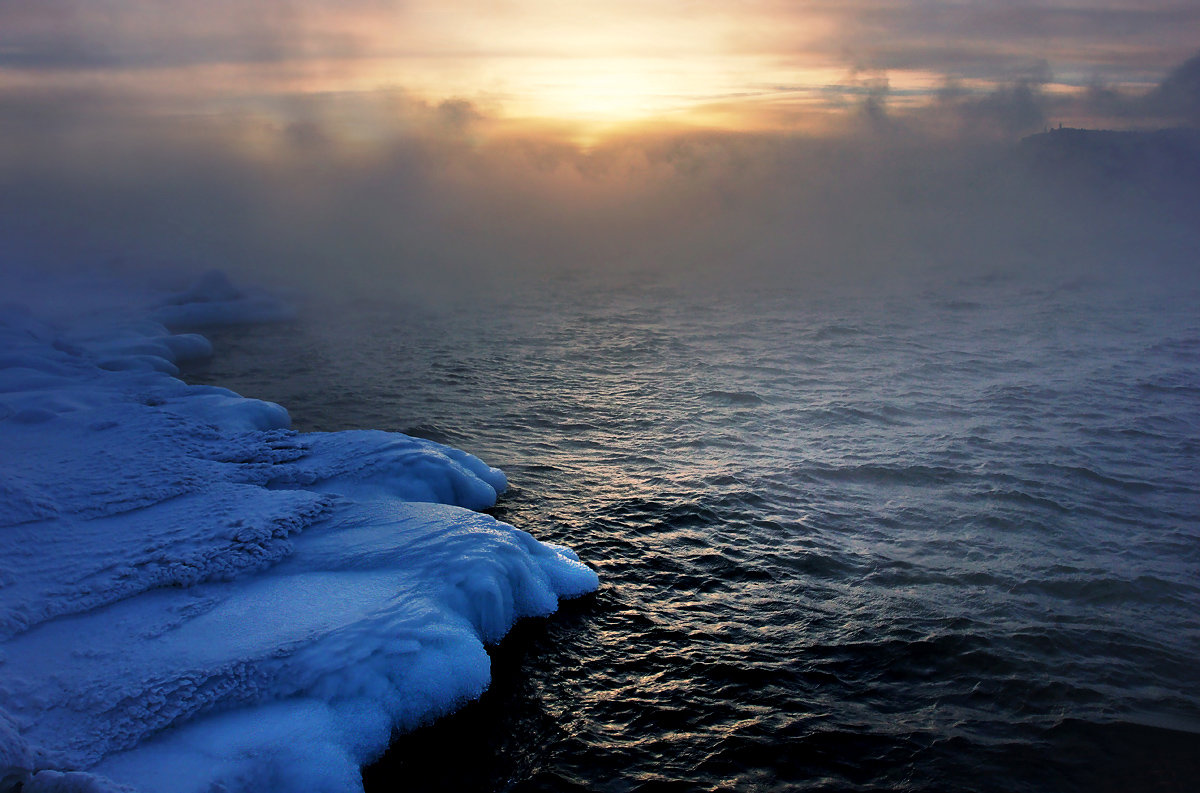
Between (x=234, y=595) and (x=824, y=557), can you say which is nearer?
(x=234, y=595)

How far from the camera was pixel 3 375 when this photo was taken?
58.6ft

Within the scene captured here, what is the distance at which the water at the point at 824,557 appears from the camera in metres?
7.88

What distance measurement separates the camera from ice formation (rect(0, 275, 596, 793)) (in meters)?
6.79

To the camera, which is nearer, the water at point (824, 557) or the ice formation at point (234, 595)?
the ice formation at point (234, 595)

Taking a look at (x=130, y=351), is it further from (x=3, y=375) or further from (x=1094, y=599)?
(x=1094, y=599)

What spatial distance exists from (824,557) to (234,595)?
908 cm

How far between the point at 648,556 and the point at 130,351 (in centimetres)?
1999

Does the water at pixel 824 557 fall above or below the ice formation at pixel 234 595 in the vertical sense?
below

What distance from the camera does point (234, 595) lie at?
9008 mm

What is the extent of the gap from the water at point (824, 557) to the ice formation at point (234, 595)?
0.80 metres

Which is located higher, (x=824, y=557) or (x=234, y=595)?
(x=234, y=595)

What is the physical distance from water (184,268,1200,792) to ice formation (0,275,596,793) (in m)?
0.80

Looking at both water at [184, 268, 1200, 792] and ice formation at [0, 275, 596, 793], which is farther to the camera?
water at [184, 268, 1200, 792]

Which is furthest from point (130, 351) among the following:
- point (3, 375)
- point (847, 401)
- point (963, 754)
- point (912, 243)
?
point (912, 243)
